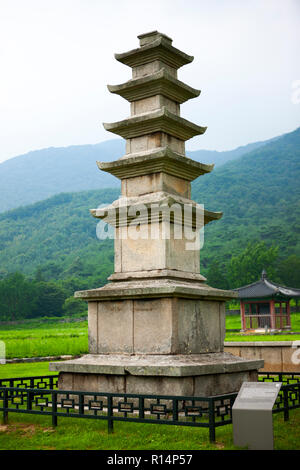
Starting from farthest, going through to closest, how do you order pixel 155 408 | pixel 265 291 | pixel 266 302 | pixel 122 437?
pixel 266 302 < pixel 265 291 < pixel 155 408 < pixel 122 437

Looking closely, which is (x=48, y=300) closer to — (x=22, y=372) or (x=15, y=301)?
(x=15, y=301)

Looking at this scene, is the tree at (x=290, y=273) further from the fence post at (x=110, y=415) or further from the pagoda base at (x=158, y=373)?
the fence post at (x=110, y=415)

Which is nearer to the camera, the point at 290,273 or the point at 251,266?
the point at 251,266

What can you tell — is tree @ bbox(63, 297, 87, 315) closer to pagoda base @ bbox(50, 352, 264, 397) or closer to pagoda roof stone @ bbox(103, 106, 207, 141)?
pagoda roof stone @ bbox(103, 106, 207, 141)

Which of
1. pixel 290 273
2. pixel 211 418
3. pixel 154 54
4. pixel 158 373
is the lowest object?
pixel 211 418

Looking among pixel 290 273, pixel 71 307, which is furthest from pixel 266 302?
pixel 71 307

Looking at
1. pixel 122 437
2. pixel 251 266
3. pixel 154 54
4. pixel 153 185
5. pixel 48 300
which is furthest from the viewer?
pixel 48 300

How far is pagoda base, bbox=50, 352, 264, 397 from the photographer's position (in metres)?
8.27

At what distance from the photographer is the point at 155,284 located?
9.38 metres

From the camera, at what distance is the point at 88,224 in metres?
131

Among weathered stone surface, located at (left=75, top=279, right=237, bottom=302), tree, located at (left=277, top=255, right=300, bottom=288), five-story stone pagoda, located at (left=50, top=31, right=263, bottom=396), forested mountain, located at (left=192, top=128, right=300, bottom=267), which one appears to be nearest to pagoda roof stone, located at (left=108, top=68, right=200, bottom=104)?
five-story stone pagoda, located at (left=50, top=31, right=263, bottom=396)

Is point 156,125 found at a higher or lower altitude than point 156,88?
lower

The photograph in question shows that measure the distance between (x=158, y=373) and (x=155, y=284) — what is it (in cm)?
176
